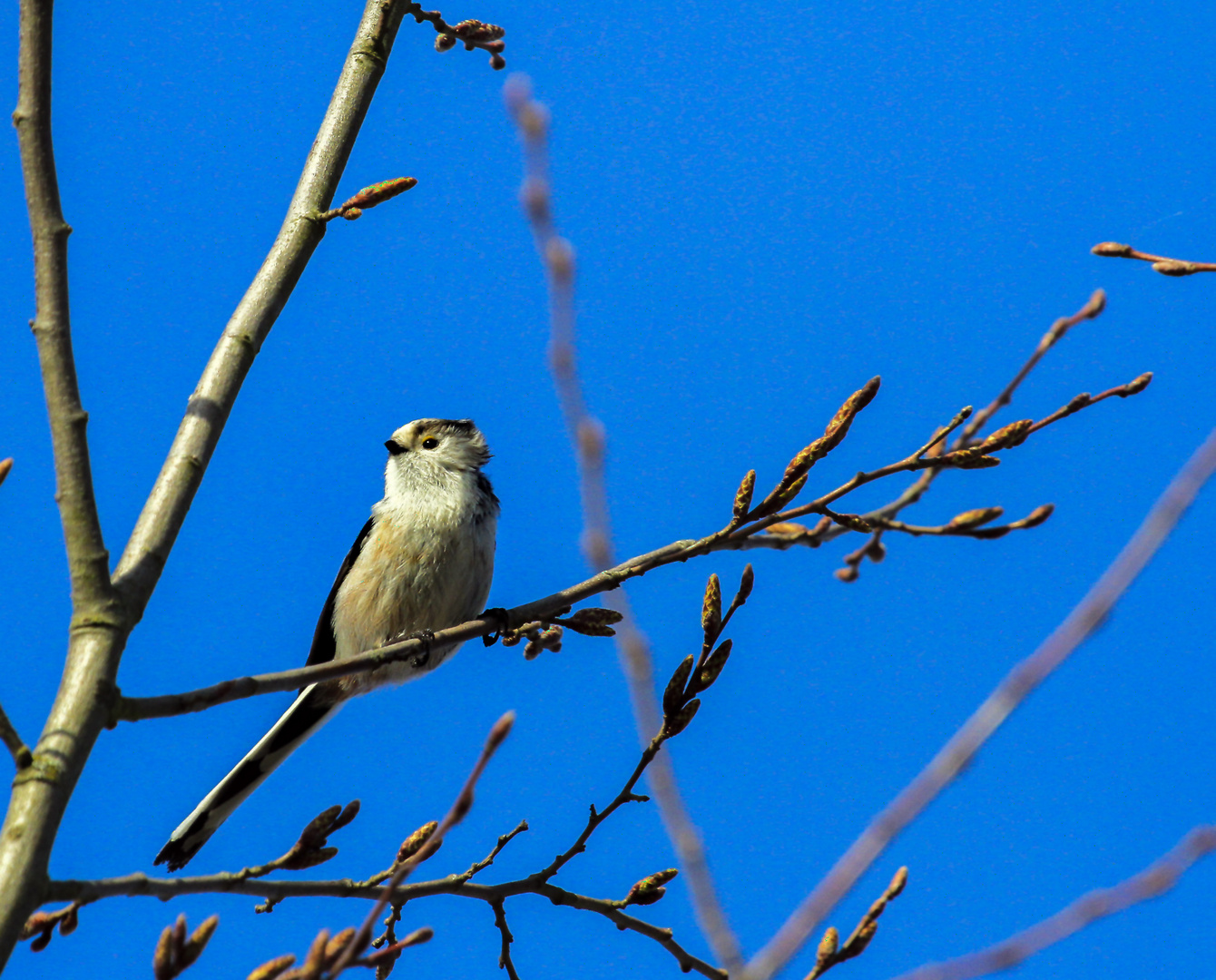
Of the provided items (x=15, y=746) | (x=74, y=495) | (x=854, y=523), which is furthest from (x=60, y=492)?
(x=854, y=523)

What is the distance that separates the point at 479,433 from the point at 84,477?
318 centimetres

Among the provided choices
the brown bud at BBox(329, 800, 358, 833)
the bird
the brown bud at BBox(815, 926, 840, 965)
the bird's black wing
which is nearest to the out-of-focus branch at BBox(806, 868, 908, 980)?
the brown bud at BBox(815, 926, 840, 965)

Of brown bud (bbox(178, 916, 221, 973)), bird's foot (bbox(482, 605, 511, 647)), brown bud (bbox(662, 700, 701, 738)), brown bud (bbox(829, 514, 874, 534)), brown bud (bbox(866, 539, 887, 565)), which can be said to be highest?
bird's foot (bbox(482, 605, 511, 647))

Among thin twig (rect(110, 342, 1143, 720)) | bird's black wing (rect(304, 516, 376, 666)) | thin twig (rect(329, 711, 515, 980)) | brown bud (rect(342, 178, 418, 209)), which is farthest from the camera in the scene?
bird's black wing (rect(304, 516, 376, 666))

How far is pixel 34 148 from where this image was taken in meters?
2.38

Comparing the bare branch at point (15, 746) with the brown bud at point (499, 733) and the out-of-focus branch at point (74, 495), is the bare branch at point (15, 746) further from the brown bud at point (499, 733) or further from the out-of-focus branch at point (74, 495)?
the brown bud at point (499, 733)

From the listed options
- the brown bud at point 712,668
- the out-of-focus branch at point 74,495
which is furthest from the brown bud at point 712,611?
the out-of-focus branch at point 74,495

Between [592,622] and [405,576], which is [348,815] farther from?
[405,576]

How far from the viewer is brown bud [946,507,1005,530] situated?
8.12 feet

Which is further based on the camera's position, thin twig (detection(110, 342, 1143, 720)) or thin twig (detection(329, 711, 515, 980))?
thin twig (detection(110, 342, 1143, 720))

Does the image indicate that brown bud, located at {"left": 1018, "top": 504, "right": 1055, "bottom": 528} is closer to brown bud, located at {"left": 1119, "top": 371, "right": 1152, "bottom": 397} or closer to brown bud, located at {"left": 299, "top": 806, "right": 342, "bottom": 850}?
brown bud, located at {"left": 1119, "top": 371, "right": 1152, "bottom": 397}

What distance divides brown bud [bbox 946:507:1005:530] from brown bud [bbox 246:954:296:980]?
1.57 m

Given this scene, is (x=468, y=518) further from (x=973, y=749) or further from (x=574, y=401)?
(x=973, y=749)

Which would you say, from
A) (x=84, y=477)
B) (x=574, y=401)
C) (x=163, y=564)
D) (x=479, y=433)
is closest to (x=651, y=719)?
(x=574, y=401)
